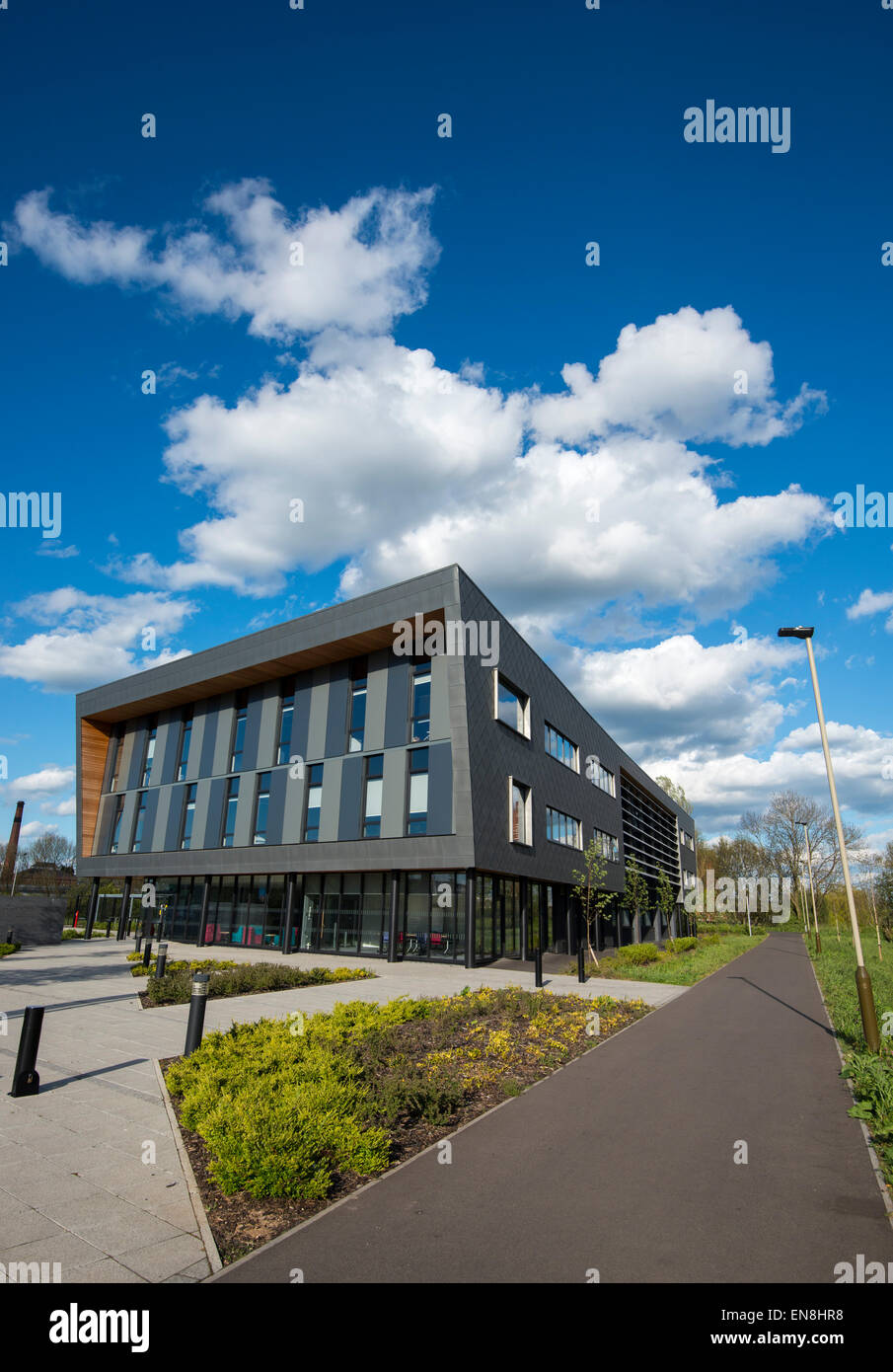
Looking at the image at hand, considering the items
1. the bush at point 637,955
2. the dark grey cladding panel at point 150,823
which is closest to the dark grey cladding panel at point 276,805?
the dark grey cladding panel at point 150,823

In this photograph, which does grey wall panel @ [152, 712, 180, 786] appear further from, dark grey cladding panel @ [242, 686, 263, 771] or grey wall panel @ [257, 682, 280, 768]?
grey wall panel @ [257, 682, 280, 768]

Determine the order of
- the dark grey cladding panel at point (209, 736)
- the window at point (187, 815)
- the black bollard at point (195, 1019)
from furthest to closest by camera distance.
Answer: the window at point (187, 815) → the dark grey cladding panel at point (209, 736) → the black bollard at point (195, 1019)

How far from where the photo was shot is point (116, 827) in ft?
139

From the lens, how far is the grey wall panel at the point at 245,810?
3356 cm

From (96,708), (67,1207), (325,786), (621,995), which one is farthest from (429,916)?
(96,708)

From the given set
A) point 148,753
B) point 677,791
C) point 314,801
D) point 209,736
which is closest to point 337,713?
point 314,801

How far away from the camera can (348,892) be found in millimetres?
30547

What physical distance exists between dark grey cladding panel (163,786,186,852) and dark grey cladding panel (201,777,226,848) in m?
2.87

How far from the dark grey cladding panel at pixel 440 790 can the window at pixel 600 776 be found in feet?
60.6

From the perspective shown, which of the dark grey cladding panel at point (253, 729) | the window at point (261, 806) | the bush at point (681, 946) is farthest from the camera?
the bush at point (681, 946)

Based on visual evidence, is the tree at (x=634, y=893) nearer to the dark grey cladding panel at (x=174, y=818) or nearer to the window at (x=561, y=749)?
the window at (x=561, y=749)

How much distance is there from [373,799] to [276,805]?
6183 millimetres
